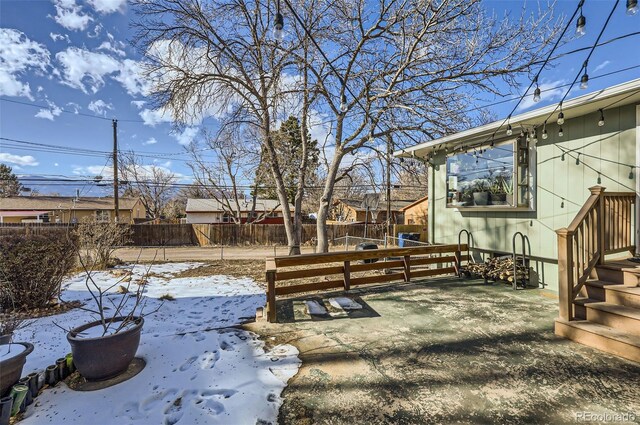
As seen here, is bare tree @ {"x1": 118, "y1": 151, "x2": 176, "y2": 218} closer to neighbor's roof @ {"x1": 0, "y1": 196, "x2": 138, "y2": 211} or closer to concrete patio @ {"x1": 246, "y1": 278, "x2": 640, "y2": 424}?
neighbor's roof @ {"x1": 0, "y1": 196, "x2": 138, "y2": 211}

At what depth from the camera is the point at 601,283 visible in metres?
3.37

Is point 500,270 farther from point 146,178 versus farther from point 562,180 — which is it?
point 146,178

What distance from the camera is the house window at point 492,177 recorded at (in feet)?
16.7

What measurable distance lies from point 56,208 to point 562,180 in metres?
38.6

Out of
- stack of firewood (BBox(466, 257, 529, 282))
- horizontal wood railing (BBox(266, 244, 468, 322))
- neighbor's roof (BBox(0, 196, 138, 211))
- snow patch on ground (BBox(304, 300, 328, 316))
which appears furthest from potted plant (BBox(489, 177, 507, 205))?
neighbor's roof (BBox(0, 196, 138, 211))

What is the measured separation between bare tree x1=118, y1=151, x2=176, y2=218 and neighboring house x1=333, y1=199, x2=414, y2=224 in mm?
18648

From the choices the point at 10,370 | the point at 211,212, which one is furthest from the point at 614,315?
the point at 211,212

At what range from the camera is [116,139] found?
18.5 m

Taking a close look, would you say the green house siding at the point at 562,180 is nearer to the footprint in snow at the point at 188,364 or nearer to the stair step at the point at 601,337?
the stair step at the point at 601,337

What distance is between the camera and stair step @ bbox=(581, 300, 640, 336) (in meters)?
2.78

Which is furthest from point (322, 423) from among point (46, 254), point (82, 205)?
point (82, 205)

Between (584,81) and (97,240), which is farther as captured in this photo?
(97,240)

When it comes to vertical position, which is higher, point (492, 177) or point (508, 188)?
point (492, 177)

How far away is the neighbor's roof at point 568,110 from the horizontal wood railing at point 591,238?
1.25m
